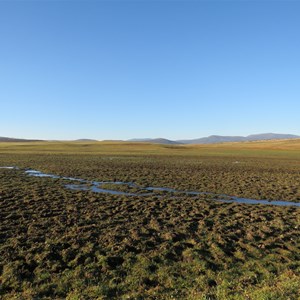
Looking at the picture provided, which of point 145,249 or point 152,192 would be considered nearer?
point 145,249

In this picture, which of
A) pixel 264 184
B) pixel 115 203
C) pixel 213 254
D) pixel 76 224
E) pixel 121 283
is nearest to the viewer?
pixel 121 283

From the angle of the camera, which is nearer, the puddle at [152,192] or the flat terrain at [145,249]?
the flat terrain at [145,249]

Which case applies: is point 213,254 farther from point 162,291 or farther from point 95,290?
point 95,290

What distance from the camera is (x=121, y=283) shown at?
10.1 metres

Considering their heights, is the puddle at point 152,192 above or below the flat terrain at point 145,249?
below

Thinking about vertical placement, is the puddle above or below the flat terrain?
below

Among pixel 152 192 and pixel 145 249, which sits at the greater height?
pixel 145 249

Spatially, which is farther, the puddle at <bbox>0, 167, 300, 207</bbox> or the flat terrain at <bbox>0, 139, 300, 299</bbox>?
the puddle at <bbox>0, 167, 300, 207</bbox>

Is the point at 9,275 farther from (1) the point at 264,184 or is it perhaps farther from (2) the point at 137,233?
(1) the point at 264,184

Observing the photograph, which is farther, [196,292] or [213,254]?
[213,254]

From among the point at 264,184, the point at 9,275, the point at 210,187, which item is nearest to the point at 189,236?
the point at 9,275

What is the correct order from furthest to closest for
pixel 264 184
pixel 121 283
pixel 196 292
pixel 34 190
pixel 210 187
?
pixel 264 184
pixel 210 187
pixel 34 190
pixel 121 283
pixel 196 292

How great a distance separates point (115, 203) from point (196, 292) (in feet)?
47.9

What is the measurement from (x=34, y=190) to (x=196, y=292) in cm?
2366
